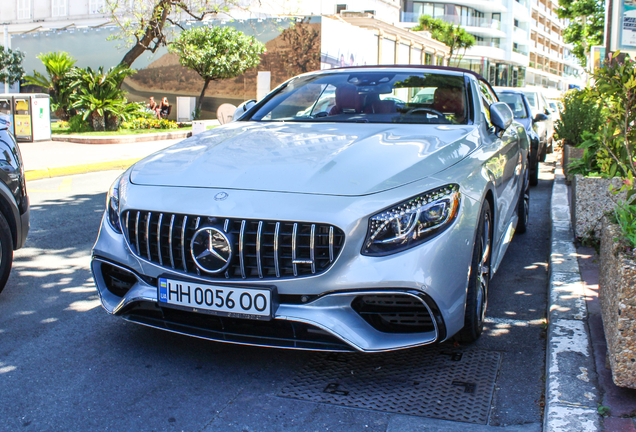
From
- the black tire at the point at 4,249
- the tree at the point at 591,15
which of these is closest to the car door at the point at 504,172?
the black tire at the point at 4,249

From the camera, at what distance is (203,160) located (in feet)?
11.1

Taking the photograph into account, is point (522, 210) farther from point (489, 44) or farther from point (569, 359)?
point (489, 44)

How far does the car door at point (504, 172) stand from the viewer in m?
3.97

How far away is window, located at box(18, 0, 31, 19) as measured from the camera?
49.9m

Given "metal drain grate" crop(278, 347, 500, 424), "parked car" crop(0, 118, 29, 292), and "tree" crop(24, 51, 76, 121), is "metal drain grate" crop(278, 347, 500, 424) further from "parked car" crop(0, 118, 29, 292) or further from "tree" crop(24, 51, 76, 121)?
"tree" crop(24, 51, 76, 121)

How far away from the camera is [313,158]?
10.7 ft

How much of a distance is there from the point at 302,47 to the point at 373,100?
26.2m

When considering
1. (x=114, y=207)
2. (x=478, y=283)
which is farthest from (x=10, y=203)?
(x=478, y=283)

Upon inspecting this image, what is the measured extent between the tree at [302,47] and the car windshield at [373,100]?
2508 cm

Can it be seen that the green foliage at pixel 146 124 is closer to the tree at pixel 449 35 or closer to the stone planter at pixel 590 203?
the stone planter at pixel 590 203

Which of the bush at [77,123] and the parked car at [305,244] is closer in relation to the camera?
the parked car at [305,244]

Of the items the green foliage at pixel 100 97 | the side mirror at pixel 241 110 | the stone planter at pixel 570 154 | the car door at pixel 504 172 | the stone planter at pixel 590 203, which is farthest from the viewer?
the green foliage at pixel 100 97

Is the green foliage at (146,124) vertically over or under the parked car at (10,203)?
over

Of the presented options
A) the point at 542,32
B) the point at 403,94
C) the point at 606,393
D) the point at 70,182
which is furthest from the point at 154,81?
the point at 542,32
